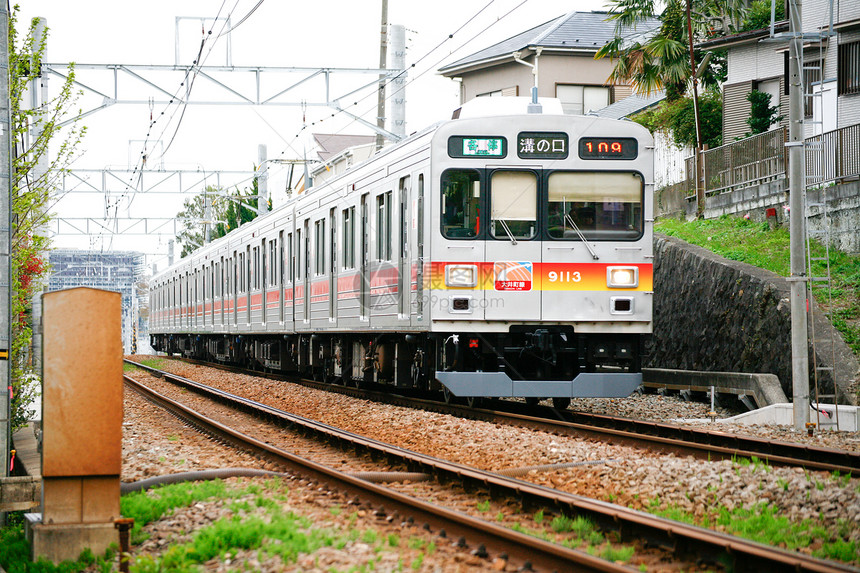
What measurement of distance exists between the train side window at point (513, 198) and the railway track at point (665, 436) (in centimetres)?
219

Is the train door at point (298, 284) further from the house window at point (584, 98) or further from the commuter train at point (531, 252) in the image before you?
the house window at point (584, 98)

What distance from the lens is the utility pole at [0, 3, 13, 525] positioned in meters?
8.35

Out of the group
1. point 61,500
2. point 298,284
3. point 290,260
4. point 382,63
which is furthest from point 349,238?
point 382,63

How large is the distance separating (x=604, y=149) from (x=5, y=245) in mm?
6577

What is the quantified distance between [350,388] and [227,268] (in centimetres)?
1066

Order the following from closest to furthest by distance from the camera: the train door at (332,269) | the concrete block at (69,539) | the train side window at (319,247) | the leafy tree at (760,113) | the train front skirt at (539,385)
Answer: the concrete block at (69,539), the train front skirt at (539,385), the train door at (332,269), the train side window at (319,247), the leafy tree at (760,113)

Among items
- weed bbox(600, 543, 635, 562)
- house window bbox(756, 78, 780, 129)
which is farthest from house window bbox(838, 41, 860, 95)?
weed bbox(600, 543, 635, 562)

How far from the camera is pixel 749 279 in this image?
49.1ft

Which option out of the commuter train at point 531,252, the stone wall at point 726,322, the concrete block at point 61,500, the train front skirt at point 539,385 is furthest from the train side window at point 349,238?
the concrete block at point 61,500

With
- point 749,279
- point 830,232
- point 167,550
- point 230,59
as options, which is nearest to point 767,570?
point 167,550

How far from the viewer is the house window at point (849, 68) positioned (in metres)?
20.6

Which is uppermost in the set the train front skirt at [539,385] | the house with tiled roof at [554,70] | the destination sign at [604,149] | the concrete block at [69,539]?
the house with tiled roof at [554,70]

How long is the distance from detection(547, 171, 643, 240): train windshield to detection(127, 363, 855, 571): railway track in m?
3.92

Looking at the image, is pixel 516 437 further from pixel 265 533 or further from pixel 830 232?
pixel 830 232
